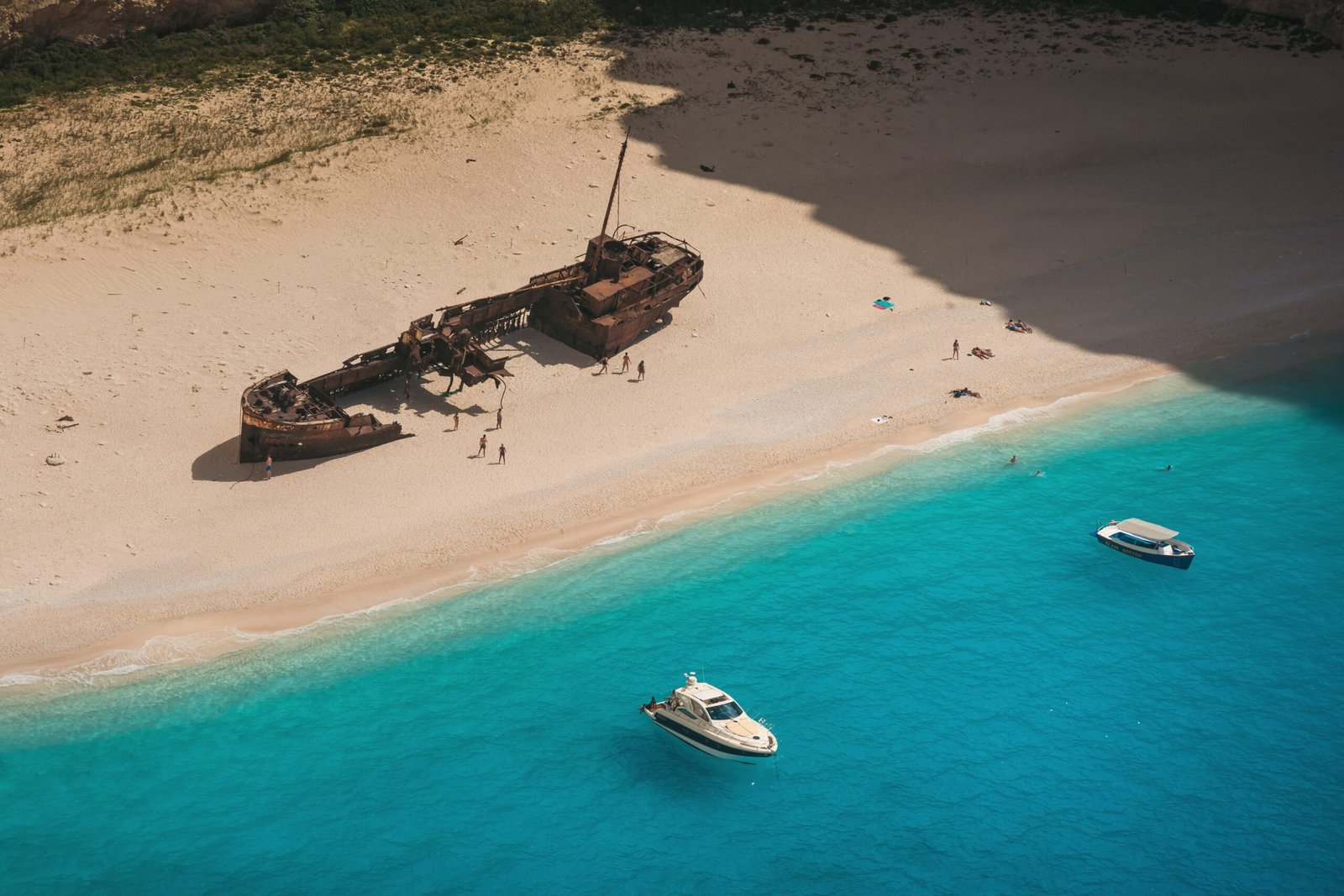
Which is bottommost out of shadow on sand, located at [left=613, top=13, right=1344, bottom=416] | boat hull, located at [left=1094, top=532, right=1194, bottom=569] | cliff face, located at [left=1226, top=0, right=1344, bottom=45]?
boat hull, located at [left=1094, top=532, right=1194, bottom=569]

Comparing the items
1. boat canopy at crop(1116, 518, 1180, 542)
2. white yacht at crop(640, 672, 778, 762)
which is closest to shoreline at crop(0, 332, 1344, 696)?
boat canopy at crop(1116, 518, 1180, 542)

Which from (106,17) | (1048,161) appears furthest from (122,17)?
(1048,161)

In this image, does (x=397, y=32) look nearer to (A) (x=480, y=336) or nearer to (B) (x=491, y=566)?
(A) (x=480, y=336)

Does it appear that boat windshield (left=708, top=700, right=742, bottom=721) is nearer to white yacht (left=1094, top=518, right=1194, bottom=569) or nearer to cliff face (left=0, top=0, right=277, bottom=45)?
white yacht (left=1094, top=518, right=1194, bottom=569)

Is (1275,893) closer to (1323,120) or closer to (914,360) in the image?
(914,360)

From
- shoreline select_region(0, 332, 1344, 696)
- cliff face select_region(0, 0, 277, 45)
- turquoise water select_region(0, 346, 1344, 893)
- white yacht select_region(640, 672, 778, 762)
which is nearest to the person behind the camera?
turquoise water select_region(0, 346, 1344, 893)

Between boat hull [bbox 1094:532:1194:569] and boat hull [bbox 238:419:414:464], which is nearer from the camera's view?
boat hull [bbox 1094:532:1194:569]
